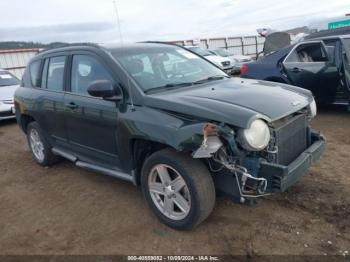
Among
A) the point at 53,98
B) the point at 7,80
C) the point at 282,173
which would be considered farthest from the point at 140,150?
the point at 7,80

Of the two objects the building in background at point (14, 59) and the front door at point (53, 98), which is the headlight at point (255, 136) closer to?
the front door at point (53, 98)

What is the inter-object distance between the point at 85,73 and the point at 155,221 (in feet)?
6.22

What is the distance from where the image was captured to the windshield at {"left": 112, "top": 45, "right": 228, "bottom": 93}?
3.67 meters

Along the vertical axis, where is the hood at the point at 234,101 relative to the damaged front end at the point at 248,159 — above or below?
above

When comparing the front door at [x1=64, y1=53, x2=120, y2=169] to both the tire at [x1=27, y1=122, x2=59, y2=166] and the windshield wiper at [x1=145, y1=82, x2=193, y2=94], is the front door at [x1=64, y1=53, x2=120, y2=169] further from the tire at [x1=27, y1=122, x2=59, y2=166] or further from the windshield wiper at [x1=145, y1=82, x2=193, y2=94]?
the tire at [x1=27, y1=122, x2=59, y2=166]

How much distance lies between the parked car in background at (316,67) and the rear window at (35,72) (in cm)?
451

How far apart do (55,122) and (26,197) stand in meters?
1.04

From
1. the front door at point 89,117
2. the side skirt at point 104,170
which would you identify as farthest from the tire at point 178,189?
the front door at point 89,117

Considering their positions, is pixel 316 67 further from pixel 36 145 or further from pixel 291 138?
pixel 36 145

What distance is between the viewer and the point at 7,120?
33.4 ft

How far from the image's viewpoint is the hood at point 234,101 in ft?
9.52

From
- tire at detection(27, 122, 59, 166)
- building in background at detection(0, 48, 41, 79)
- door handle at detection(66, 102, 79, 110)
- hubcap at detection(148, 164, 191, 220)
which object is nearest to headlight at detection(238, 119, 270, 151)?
hubcap at detection(148, 164, 191, 220)

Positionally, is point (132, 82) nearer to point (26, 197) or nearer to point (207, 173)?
point (207, 173)

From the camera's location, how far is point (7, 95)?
31.6 ft
